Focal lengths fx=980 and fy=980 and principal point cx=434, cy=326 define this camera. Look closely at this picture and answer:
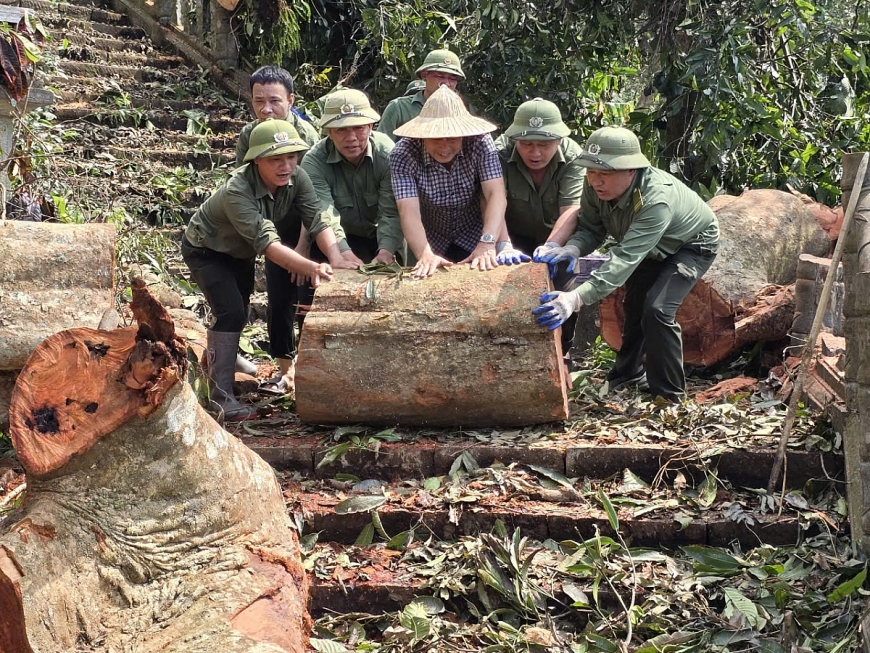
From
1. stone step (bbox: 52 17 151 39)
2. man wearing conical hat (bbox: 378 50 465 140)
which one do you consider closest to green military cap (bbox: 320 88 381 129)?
man wearing conical hat (bbox: 378 50 465 140)

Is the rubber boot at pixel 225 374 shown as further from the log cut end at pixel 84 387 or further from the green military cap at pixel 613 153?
the green military cap at pixel 613 153

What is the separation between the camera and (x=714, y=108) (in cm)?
764

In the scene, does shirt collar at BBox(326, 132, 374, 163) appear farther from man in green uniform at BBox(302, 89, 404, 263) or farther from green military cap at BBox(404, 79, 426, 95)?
green military cap at BBox(404, 79, 426, 95)

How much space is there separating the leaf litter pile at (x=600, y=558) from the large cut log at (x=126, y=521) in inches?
23.9

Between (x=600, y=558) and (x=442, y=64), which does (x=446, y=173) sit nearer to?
(x=442, y=64)

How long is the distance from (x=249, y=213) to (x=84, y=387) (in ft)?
7.01

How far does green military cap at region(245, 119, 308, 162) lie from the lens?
513 cm

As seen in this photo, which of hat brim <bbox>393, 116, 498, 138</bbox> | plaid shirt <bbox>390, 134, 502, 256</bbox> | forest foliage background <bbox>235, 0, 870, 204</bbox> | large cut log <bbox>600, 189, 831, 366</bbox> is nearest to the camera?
hat brim <bbox>393, 116, 498, 138</bbox>

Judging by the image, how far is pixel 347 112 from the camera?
546 centimetres

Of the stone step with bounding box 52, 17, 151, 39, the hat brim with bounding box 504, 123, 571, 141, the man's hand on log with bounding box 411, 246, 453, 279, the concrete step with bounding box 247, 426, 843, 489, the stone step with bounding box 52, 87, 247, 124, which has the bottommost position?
the concrete step with bounding box 247, 426, 843, 489

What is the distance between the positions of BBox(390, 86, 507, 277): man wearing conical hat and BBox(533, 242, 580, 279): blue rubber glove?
25 centimetres

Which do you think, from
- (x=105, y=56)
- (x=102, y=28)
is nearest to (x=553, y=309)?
(x=105, y=56)

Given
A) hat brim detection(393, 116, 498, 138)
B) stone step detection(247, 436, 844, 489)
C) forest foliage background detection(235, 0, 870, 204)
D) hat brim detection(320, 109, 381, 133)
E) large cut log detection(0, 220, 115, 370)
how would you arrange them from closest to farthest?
1. stone step detection(247, 436, 844, 489)
2. large cut log detection(0, 220, 115, 370)
3. hat brim detection(393, 116, 498, 138)
4. hat brim detection(320, 109, 381, 133)
5. forest foliage background detection(235, 0, 870, 204)

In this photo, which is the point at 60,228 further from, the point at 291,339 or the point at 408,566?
the point at 408,566
